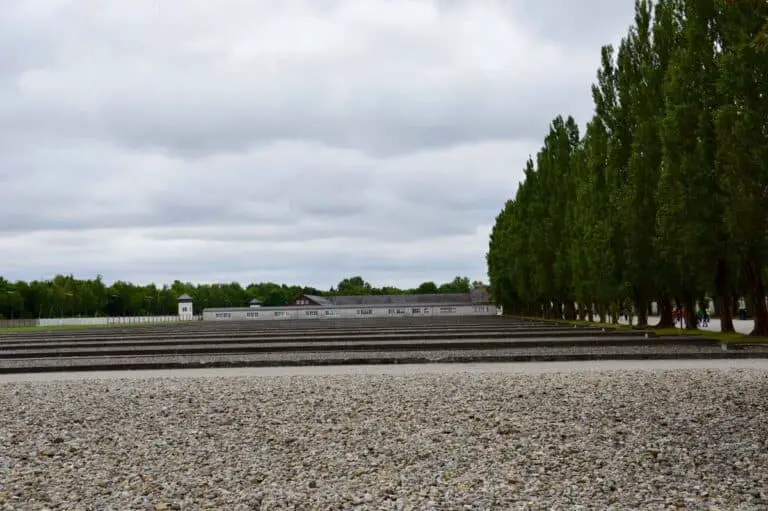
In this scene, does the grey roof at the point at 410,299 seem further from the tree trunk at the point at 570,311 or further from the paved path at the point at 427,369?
the paved path at the point at 427,369

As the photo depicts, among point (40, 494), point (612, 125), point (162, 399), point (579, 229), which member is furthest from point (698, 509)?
point (579, 229)

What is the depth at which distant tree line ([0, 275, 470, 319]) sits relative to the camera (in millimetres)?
109312

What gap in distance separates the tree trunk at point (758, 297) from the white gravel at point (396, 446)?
16067 mm

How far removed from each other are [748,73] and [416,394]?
18.6 meters

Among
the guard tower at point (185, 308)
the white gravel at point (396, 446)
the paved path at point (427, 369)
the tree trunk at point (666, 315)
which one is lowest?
the white gravel at point (396, 446)

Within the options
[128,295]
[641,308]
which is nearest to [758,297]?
[641,308]

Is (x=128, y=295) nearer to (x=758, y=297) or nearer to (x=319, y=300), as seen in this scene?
(x=319, y=300)

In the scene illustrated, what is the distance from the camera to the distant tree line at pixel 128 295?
109312 mm

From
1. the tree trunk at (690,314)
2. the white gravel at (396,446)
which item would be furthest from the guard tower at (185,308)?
the white gravel at (396,446)

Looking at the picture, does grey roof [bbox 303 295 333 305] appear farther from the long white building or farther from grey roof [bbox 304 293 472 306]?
the long white building

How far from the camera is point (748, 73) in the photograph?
25.9 m

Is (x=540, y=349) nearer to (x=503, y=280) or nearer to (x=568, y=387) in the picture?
(x=568, y=387)

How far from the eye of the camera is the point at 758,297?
95.4 feet

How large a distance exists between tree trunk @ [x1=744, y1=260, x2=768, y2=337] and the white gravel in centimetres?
1607
